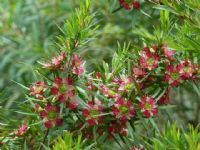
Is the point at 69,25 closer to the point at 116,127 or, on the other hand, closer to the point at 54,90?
the point at 54,90

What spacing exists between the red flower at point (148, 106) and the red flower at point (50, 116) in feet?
0.57

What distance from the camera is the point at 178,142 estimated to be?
93 centimetres

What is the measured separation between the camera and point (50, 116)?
111cm

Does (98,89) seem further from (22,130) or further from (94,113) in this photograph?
(22,130)

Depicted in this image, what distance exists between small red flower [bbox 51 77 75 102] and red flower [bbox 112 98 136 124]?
0.31 feet

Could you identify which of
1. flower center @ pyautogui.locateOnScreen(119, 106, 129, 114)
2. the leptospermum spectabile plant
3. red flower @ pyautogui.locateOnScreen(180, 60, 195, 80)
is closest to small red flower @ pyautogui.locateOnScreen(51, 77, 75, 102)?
the leptospermum spectabile plant

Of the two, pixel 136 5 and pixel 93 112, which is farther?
pixel 136 5

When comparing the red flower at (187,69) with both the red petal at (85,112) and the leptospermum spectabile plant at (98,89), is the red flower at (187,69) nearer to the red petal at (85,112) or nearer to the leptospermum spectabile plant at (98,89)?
the leptospermum spectabile plant at (98,89)

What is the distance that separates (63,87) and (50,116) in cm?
7

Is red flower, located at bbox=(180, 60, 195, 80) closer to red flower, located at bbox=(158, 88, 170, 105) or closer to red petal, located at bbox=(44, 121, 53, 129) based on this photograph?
red flower, located at bbox=(158, 88, 170, 105)

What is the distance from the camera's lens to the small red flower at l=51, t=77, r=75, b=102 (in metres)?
1.11

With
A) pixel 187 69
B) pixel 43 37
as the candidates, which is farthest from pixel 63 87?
pixel 43 37

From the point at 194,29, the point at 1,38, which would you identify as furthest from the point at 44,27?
the point at 194,29

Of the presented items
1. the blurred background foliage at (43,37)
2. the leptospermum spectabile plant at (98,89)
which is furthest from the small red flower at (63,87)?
the blurred background foliage at (43,37)
